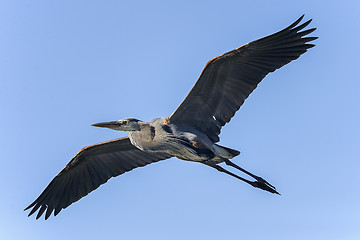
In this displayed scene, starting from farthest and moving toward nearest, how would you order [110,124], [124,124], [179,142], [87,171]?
[87,171], [110,124], [124,124], [179,142]

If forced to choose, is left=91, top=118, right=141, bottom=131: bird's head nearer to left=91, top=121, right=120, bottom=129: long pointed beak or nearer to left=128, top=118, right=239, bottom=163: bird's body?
left=91, top=121, right=120, bottom=129: long pointed beak

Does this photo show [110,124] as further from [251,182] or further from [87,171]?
[251,182]

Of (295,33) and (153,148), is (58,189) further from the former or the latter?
(295,33)

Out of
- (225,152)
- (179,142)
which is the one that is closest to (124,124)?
(179,142)

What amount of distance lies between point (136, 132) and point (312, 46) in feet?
14.0

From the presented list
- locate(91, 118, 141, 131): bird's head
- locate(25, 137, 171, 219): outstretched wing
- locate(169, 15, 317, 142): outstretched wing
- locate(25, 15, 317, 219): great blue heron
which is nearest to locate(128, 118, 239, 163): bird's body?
locate(25, 15, 317, 219): great blue heron

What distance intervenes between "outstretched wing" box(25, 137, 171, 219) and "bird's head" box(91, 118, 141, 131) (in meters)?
1.00

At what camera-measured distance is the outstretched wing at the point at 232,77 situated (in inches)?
473

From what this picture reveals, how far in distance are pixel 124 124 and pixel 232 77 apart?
2.79m

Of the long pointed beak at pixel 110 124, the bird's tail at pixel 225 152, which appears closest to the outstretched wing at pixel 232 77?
the bird's tail at pixel 225 152

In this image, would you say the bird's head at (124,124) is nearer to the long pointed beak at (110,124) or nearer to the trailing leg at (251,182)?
the long pointed beak at (110,124)

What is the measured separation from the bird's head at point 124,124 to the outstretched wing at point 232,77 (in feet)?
2.99

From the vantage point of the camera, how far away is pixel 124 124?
534 inches

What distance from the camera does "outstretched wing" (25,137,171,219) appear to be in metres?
14.7
